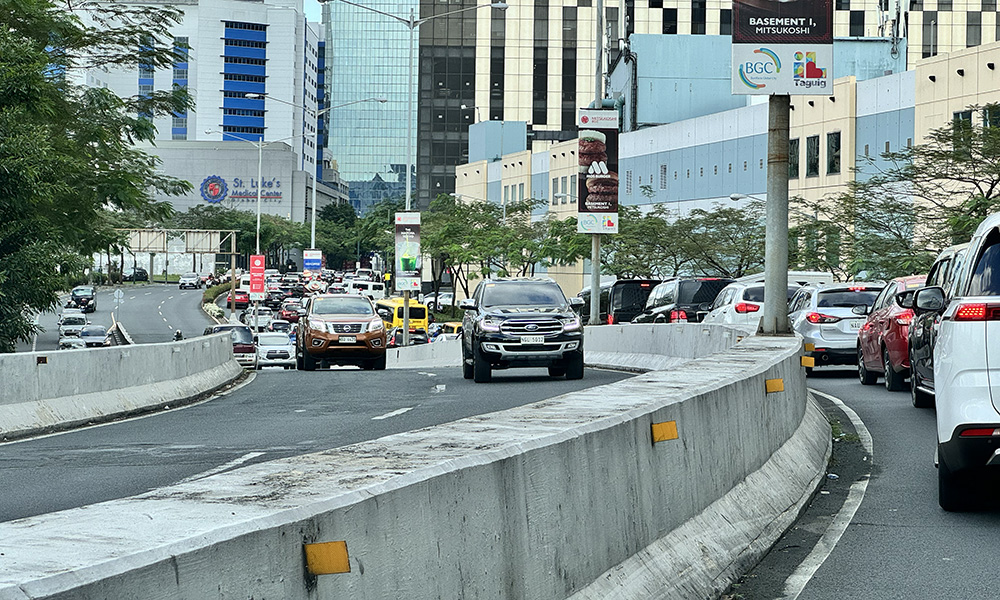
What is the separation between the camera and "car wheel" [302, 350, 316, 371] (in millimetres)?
30975

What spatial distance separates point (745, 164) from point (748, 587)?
207ft

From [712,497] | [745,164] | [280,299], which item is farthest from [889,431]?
[280,299]

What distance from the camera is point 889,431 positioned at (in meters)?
14.9

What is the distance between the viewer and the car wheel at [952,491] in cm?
935

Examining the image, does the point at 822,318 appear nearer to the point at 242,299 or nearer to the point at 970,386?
the point at 970,386

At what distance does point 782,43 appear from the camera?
61.6 ft

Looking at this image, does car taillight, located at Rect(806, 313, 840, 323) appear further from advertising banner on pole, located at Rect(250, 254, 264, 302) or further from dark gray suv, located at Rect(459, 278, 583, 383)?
advertising banner on pole, located at Rect(250, 254, 264, 302)

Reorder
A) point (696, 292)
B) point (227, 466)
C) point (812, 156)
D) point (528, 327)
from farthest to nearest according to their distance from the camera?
1. point (812, 156)
2. point (696, 292)
3. point (528, 327)
4. point (227, 466)

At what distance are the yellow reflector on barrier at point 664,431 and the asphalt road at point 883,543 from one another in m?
0.88

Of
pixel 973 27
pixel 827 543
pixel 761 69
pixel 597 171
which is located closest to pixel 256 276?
pixel 597 171

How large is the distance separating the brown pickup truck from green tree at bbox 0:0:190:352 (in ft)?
17.6

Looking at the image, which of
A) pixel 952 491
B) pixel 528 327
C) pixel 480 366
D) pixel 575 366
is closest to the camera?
pixel 952 491

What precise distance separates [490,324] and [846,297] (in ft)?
22.1

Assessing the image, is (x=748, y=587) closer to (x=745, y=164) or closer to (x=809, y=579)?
(x=809, y=579)
